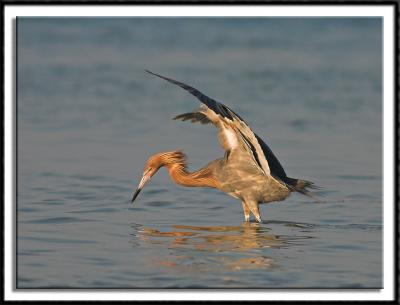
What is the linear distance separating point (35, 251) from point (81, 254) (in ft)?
1.30

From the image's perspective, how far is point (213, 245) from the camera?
29.2 feet

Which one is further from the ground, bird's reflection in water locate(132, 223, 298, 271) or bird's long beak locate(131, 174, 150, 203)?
bird's long beak locate(131, 174, 150, 203)

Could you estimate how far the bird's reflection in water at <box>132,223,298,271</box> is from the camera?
27.2 feet

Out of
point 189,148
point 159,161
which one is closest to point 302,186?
point 159,161

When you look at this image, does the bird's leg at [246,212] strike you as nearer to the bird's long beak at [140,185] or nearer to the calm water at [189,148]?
the calm water at [189,148]

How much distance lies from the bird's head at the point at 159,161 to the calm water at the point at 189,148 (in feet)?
1.07

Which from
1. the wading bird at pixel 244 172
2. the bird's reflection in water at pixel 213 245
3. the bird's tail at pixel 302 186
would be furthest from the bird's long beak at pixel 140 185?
the bird's tail at pixel 302 186

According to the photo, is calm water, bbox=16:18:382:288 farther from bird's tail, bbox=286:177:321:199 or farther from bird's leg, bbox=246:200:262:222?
bird's tail, bbox=286:177:321:199

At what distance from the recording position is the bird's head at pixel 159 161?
1066cm

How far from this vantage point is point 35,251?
8.56 meters

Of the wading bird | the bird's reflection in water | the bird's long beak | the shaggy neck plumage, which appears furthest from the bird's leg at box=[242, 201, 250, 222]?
the bird's long beak

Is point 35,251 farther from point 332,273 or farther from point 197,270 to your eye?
point 332,273

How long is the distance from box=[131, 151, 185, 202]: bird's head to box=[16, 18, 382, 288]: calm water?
33 centimetres

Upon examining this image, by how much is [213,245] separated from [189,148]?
411 cm
